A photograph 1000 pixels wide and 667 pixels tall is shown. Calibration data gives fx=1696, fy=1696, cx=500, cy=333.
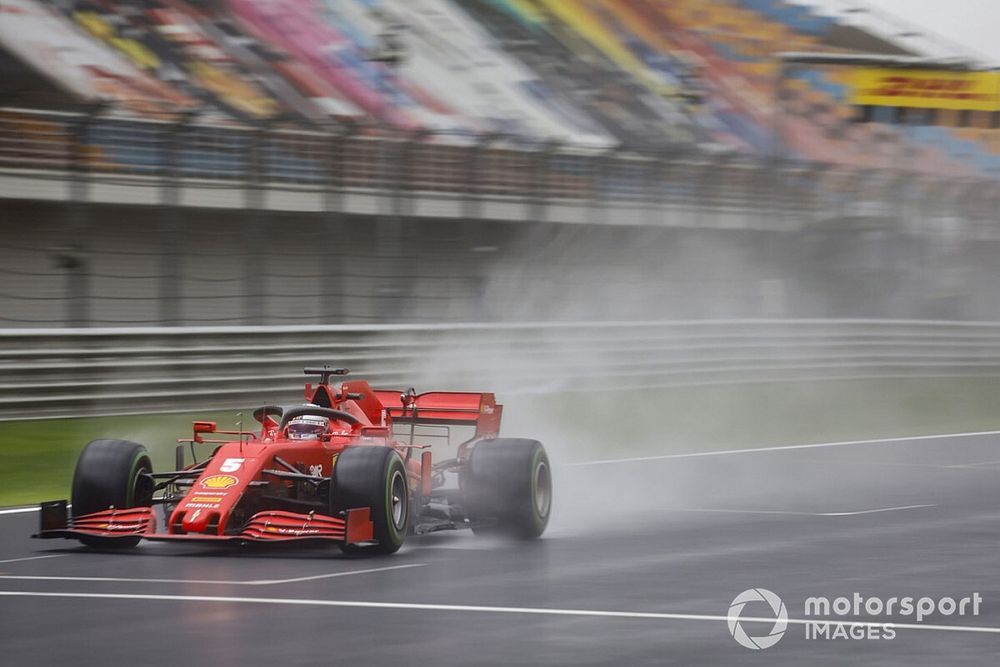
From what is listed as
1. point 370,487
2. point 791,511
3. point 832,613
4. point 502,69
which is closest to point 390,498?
point 370,487

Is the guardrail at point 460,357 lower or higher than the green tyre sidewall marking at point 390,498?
higher

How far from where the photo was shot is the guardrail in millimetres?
17484

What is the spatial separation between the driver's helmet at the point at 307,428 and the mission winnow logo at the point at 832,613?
3.15 meters

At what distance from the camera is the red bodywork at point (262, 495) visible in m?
9.79

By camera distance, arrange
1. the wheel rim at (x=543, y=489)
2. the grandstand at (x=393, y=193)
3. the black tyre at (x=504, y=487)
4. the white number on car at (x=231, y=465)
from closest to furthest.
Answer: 1. the white number on car at (x=231, y=465)
2. the black tyre at (x=504, y=487)
3. the wheel rim at (x=543, y=489)
4. the grandstand at (x=393, y=193)

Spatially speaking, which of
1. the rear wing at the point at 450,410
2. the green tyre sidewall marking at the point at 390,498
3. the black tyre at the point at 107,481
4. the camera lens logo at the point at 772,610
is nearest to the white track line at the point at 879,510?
the rear wing at the point at 450,410

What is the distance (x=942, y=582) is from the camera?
30.4ft

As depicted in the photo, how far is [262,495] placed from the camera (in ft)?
33.1

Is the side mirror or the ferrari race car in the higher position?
the side mirror

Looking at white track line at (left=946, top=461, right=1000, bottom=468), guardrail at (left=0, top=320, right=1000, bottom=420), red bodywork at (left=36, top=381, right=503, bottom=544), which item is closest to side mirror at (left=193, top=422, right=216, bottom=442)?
red bodywork at (left=36, top=381, right=503, bottom=544)

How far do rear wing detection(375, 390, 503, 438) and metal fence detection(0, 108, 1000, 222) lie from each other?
6.72 m

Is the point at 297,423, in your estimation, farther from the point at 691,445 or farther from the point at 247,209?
the point at 247,209

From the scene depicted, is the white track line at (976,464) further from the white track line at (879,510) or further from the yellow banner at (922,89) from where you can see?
the yellow banner at (922,89)

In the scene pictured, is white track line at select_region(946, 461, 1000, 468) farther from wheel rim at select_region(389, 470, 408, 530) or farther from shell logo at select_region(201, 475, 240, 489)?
shell logo at select_region(201, 475, 240, 489)
